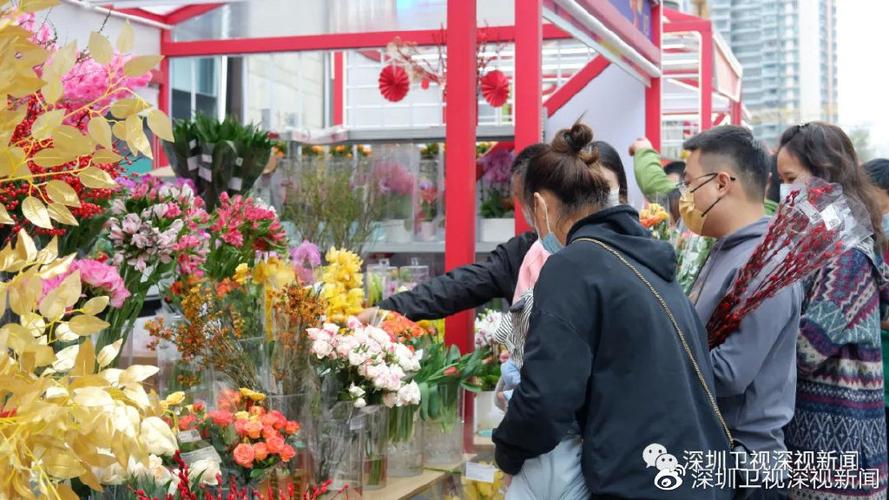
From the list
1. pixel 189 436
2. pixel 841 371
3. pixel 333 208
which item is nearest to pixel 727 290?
pixel 841 371

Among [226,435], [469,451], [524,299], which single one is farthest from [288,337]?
[469,451]

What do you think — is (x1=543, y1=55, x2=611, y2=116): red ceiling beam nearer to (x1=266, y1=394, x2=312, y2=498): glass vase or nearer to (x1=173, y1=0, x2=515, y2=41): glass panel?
(x1=173, y1=0, x2=515, y2=41): glass panel

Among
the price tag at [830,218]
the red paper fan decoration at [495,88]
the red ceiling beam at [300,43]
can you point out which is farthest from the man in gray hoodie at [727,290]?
the red paper fan decoration at [495,88]

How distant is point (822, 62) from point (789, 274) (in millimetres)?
17337

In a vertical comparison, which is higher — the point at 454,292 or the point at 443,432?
the point at 454,292

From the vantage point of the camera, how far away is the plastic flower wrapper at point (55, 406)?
2.42ft

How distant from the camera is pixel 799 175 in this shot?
278cm

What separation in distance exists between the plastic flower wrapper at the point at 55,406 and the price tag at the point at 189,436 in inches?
47.4

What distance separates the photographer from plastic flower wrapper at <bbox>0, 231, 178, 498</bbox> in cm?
74

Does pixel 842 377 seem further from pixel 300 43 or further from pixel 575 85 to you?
pixel 300 43

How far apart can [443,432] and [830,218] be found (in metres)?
1.21

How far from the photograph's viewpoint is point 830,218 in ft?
7.32

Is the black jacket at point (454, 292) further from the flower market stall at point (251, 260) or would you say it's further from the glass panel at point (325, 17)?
the glass panel at point (325, 17)

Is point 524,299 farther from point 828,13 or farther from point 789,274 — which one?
point 828,13
